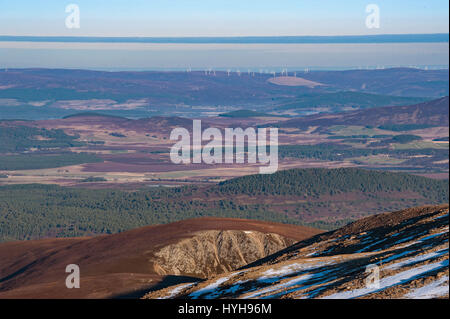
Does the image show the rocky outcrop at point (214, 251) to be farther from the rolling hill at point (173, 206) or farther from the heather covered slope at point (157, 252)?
the rolling hill at point (173, 206)

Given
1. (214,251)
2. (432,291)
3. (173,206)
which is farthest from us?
(173,206)

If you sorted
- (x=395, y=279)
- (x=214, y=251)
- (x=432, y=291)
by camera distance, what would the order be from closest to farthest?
(x=432, y=291), (x=395, y=279), (x=214, y=251)

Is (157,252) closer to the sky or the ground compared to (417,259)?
closer to the ground

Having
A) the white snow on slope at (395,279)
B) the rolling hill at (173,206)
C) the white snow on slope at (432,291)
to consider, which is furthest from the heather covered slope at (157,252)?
the rolling hill at (173,206)

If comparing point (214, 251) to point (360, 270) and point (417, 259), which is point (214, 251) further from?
point (417, 259)

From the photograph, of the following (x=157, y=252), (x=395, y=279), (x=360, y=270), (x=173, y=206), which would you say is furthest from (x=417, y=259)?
(x=173, y=206)

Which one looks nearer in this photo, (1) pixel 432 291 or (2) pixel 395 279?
(1) pixel 432 291
